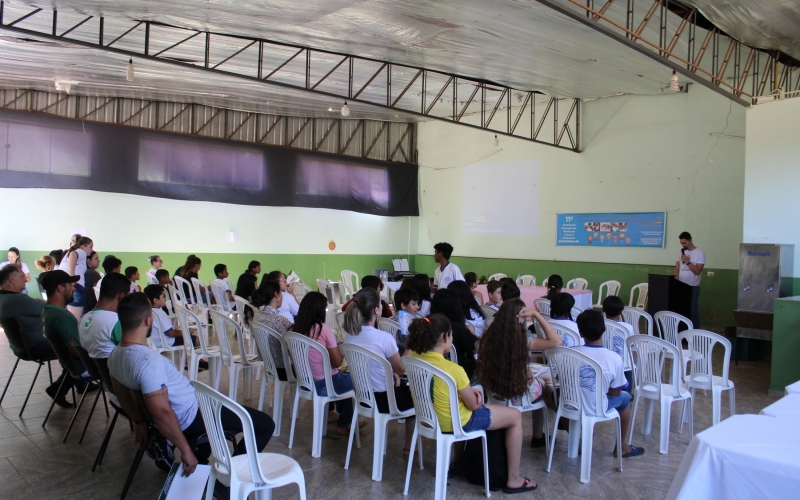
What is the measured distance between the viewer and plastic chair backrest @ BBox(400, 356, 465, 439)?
315cm

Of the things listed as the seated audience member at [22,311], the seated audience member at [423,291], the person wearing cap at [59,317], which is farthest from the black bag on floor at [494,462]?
the seated audience member at [22,311]

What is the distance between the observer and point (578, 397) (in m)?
3.66

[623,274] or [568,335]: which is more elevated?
[623,274]

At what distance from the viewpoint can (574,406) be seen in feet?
12.1

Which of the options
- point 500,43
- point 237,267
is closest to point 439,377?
point 500,43

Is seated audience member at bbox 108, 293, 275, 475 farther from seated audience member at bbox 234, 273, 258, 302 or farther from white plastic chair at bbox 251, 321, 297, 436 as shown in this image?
seated audience member at bbox 234, 273, 258, 302

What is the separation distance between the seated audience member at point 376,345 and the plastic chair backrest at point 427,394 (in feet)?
1.08

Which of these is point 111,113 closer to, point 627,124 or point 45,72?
point 45,72

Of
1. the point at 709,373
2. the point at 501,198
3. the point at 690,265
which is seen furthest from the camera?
the point at 501,198

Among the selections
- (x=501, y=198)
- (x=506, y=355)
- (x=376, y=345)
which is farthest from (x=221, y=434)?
(x=501, y=198)

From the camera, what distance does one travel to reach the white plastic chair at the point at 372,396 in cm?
360

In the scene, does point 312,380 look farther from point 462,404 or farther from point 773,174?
point 773,174

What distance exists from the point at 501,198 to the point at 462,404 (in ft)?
31.2

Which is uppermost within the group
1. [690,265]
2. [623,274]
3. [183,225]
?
[183,225]
